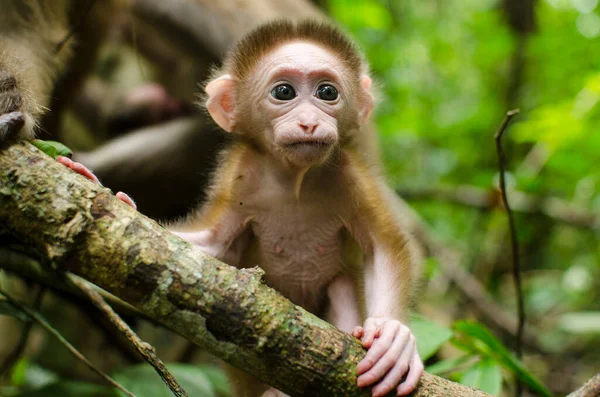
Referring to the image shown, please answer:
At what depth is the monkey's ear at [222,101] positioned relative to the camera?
2242mm

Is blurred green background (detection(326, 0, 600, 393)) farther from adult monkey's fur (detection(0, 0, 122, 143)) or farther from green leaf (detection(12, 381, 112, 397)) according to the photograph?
adult monkey's fur (detection(0, 0, 122, 143))

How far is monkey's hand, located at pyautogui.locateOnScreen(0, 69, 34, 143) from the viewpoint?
1.39 meters

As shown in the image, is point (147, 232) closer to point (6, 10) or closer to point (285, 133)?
point (285, 133)

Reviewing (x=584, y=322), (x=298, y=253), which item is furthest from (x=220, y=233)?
(x=584, y=322)

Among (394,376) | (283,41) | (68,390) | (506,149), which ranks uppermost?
(506,149)

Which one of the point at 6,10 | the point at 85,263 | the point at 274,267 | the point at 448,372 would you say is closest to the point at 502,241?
the point at 448,372

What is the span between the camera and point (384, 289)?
1.92 meters

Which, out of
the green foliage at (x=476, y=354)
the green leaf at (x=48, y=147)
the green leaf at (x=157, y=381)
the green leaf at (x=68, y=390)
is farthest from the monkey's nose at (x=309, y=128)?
the green leaf at (x=68, y=390)

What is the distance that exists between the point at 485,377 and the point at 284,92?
1.22 metres

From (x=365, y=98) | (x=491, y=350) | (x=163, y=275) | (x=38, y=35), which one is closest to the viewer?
(x=163, y=275)

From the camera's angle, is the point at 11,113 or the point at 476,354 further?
the point at 476,354

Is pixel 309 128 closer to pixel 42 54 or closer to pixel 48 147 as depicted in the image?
pixel 48 147

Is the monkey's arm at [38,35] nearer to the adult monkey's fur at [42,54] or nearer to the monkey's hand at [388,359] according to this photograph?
the adult monkey's fur at [42,54]

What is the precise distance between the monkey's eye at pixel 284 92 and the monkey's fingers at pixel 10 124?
885mm
